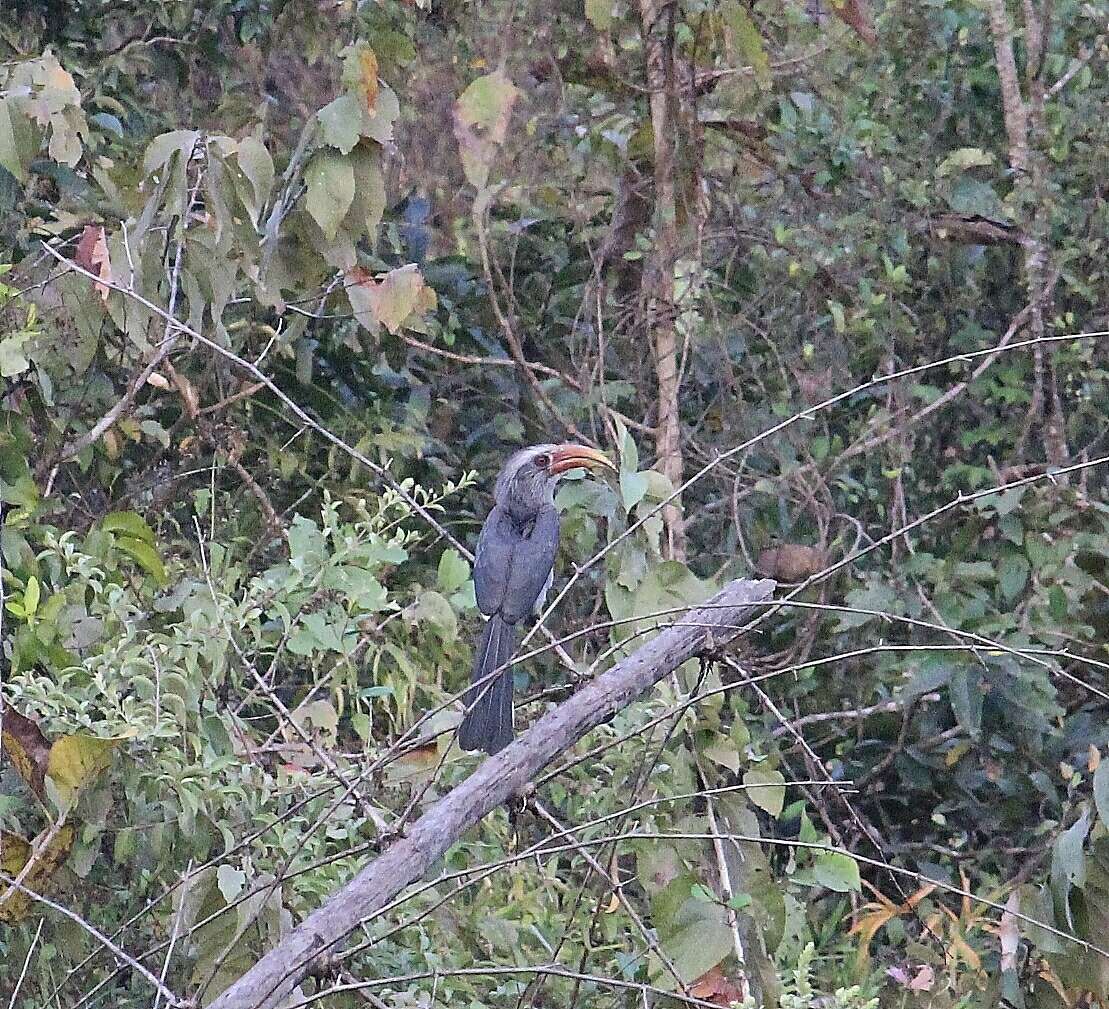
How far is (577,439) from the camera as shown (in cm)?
575

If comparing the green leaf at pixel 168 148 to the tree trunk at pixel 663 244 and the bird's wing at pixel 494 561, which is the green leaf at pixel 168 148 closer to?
the bird's wing at pixel 494 561

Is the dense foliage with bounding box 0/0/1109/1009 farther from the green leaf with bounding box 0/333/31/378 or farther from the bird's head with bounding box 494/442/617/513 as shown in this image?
the bird's head with bounding box 494/442/617/513

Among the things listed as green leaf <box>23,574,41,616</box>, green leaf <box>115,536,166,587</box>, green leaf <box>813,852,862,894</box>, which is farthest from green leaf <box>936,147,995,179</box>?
green leaf <box>23,574,41,616</box>

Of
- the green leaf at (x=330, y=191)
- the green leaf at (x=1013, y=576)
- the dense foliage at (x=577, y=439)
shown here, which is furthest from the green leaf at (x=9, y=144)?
the green leaf at (x=1013, y=576)

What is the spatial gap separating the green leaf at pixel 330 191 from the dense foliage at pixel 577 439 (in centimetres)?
1

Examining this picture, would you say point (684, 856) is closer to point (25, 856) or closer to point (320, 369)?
point (25, 856)

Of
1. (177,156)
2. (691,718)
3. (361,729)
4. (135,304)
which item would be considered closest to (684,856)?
(691,718)

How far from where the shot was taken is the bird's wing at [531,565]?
4.39 meters

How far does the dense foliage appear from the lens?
3.16 metres

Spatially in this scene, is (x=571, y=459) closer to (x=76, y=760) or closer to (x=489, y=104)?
(x=489, y=104)

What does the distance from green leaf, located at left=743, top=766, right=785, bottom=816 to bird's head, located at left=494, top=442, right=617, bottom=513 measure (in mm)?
1698

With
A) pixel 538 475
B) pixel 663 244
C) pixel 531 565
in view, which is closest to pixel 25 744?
pixel 531 565

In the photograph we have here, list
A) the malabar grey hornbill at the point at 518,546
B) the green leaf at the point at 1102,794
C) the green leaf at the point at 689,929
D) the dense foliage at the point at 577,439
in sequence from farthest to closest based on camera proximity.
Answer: the malabar grey hornbill at the point at 518,546, the dense foliage at the point at 577,439, the green leaf at the point at 689,929, the green leaf at the point at 1102,794

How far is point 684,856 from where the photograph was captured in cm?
339
